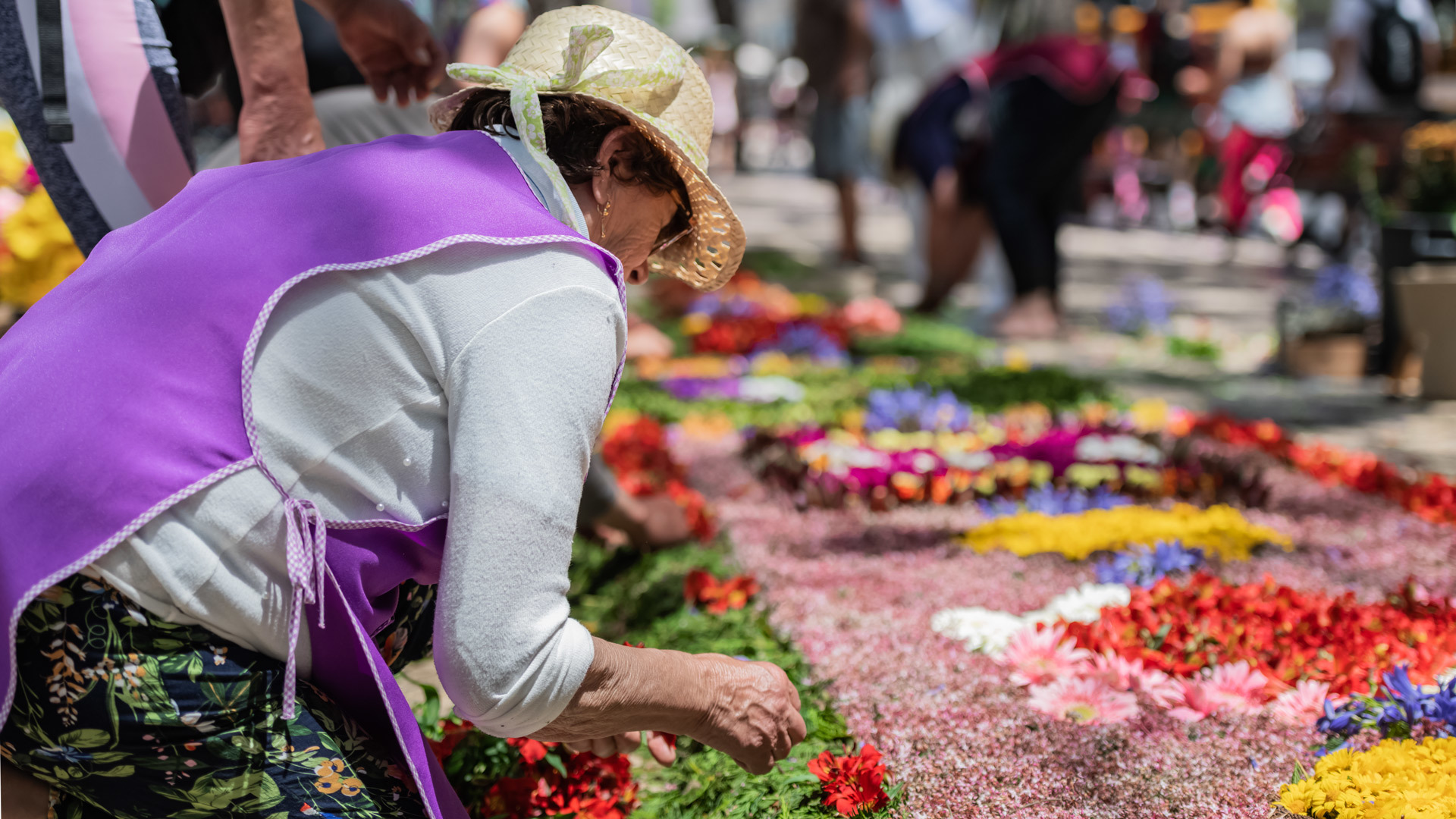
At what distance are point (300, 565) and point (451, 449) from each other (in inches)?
8.5

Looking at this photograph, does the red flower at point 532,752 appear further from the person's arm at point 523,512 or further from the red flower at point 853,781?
the person's arm at point 523,512

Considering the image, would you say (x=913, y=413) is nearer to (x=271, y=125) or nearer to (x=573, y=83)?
(x=271, y=125)

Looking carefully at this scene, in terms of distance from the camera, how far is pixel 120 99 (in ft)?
7.23

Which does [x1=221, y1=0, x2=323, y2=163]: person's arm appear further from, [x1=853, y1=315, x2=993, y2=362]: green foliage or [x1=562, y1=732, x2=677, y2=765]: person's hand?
[x1=853, y1=315, x2=993, y2=362]: green foliage

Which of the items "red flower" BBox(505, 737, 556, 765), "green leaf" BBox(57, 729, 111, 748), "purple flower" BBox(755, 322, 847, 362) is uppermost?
"green leaf" BBox(57, 729, 111, 748)

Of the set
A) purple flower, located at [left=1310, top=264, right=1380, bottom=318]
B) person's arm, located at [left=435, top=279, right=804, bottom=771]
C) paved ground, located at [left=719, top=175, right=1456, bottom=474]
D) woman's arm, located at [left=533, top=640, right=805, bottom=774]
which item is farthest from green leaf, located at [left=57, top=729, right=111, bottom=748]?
purple flower, located at [left=1310, top=264, right=1380, bottom=318]

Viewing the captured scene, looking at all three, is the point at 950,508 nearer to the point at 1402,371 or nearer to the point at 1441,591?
Result: the point at 1441,591

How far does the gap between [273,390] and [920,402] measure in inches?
146

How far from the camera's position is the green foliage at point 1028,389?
198 inches

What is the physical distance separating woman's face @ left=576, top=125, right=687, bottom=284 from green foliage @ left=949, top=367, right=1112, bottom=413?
132 inches

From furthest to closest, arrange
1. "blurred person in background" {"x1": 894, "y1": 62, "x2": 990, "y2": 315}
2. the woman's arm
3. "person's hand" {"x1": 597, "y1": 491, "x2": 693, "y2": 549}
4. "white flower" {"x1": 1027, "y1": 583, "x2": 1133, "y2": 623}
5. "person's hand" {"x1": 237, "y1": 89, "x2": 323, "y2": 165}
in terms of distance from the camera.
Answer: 1. "blurred person in background" {"x1": 894, "y1": 62, "x2": 990, "y2": 315}
2. "person's hand" {"x1": 597, "y1": 491, "x2": 693, "y2": 549}
3. "white flower" {"x1": 1027, "y1": 583, "x2": 1133, "y2": 623}
4. "person's hand" {"x1": 237, "y1": 89, "x2": 323, "y2": 165}
5. the woman's arm

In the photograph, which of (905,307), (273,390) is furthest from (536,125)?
(905,307)

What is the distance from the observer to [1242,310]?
8.30 meters

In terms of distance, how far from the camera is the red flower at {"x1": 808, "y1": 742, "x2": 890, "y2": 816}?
1.90 m
